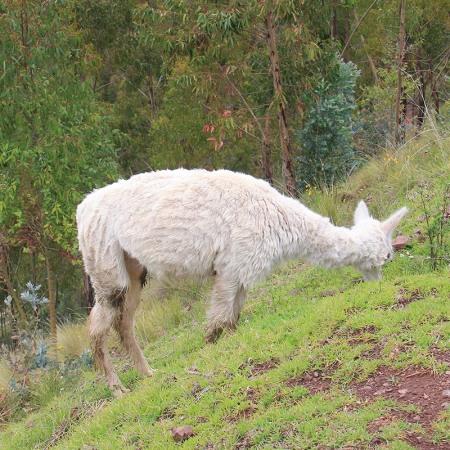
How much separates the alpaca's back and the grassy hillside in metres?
0.72

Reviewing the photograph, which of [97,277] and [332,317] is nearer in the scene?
[332,317]

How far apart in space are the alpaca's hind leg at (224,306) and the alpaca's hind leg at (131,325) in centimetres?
88

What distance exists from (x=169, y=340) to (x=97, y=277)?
7.22ft

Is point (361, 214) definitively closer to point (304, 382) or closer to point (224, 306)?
point (224, 306)

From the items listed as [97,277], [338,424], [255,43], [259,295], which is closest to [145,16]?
[255,43]

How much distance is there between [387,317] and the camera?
5434mm

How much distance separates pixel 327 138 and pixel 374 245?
7119 millimetres

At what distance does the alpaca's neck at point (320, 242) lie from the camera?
6.71 metres

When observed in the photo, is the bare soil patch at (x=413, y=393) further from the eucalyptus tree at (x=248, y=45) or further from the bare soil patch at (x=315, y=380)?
the eucalyptus tree at (x=248, y=45)

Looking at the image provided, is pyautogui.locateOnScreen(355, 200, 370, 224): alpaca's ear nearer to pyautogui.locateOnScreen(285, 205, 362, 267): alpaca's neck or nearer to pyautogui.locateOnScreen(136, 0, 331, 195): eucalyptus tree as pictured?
pyautogui.locateOnScreen(285, 205, 362, 267): alpaca's neck

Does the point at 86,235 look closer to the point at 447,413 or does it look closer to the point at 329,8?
the point at 447,413

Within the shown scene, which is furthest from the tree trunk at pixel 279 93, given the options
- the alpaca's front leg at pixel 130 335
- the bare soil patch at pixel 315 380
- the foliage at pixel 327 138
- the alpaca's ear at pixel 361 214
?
the bare soil patch at pixel 315 380

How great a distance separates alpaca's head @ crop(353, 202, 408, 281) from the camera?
6750 millimetres

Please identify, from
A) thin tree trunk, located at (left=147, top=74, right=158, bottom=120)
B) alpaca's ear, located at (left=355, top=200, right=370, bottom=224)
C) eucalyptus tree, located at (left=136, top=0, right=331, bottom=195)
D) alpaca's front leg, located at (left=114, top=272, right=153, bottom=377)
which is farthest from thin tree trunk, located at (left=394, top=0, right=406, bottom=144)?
thin tree trunk, located at (left=147, top=74, right=158, bottom=120)
